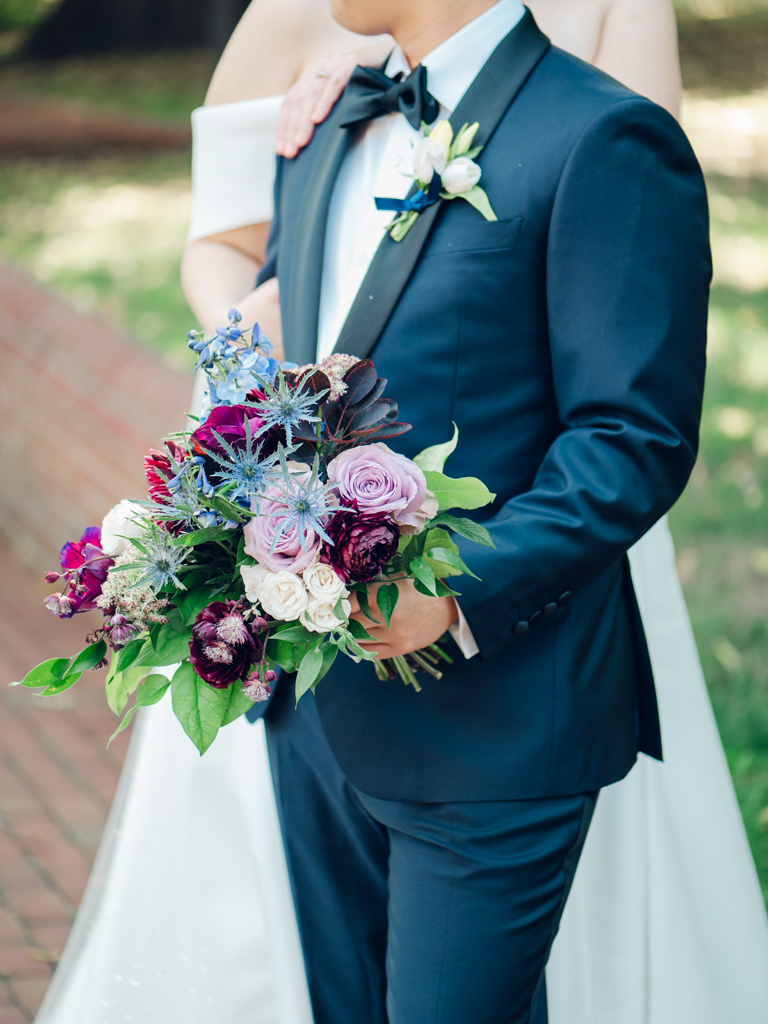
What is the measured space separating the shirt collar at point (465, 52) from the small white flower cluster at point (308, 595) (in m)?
0.84

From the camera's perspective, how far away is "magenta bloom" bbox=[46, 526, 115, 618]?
58.6 inches

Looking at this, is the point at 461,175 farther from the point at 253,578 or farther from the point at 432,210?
the point at 253,578

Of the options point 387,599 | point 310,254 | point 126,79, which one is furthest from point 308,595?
point 126,79

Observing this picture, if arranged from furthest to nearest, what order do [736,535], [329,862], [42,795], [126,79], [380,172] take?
[126,79] < [736,535] < [42,795] < [329,862] < [380,172]

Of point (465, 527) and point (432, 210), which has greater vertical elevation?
point (432, 210)

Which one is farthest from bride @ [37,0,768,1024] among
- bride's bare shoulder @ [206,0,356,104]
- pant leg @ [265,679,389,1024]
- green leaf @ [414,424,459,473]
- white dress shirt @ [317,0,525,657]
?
green leaf @ [414,424,459,473]

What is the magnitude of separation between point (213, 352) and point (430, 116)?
0.63m

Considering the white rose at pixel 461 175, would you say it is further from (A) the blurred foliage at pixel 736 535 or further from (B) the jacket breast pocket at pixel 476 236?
(A) the blurred foliage at pixel 736 535

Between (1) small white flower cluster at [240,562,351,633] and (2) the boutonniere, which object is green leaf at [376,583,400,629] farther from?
(2) the boutonniere

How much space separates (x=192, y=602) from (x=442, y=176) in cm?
73

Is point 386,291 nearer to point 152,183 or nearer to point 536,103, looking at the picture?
point 536,103

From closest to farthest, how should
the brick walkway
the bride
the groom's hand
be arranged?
the groom's hand
the bride
the brick walkway

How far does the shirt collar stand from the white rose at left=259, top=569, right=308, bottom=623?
33.7 inches

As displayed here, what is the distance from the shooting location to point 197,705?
58.7 inches
